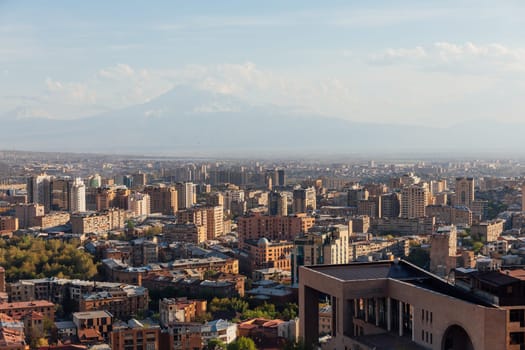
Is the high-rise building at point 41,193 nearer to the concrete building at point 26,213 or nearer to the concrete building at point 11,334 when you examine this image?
the concrete building at point 26,213

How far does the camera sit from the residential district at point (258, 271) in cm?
684

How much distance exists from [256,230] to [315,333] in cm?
1403

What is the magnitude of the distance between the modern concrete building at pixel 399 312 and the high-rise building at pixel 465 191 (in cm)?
2382

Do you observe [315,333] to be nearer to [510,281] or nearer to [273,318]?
[510,281]

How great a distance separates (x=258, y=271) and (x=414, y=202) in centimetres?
1294

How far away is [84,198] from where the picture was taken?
3105 cm

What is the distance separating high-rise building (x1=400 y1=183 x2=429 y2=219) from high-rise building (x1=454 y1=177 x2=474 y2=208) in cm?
261

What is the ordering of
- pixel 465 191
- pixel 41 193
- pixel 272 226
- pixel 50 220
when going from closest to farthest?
pixel 272 226 → pixel 50 220 → pixel 465 191 → pixel 41 193

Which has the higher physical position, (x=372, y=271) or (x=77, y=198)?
(x=372, y=271)

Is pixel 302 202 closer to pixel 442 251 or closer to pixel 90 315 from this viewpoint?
pixel 442 251

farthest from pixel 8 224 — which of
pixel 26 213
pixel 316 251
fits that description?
pixel 316 251

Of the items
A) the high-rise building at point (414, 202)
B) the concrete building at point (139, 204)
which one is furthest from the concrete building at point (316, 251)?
the concrete building at point (139, 204)

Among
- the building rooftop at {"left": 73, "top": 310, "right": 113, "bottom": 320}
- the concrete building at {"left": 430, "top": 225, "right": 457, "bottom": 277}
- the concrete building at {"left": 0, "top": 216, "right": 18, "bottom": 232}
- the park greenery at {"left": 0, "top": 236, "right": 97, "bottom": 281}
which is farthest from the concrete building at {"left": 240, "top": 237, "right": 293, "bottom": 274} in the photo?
the concrete building at {"left": 0, "top": 216, "right": 18, "bottom": 232}

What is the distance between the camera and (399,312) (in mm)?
7027
